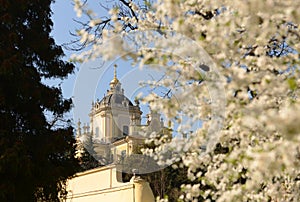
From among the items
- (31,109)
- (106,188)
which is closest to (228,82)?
(31,109)

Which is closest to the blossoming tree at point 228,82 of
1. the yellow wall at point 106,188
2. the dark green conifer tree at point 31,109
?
the dark green conifer tree at point 31,109

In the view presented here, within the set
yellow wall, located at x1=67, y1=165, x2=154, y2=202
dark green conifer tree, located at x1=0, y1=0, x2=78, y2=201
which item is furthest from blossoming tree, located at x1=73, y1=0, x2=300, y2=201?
yellow wall, located at x1=67, y1=165, x2=154, y2=202

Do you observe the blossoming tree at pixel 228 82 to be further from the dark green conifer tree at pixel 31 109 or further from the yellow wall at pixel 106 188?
the yellow wall at pixel 106 188

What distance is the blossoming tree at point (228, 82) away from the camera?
6.26 ft

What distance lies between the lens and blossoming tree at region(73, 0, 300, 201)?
191 cm

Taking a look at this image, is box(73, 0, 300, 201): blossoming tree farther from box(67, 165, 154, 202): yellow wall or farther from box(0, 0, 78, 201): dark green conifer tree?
box(67, 165, 154, 202): yellow wall

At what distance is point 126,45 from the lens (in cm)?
225

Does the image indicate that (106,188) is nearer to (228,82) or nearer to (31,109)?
(31,109)

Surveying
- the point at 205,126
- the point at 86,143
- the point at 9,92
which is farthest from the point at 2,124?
the point at 205,126

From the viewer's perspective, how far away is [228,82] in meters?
2.21

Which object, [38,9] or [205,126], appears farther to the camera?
[38,9]

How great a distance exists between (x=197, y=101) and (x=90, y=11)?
88 cm

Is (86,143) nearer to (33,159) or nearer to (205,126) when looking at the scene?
(33,159)

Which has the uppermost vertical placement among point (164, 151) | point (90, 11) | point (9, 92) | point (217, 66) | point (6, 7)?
point (6, 7)
